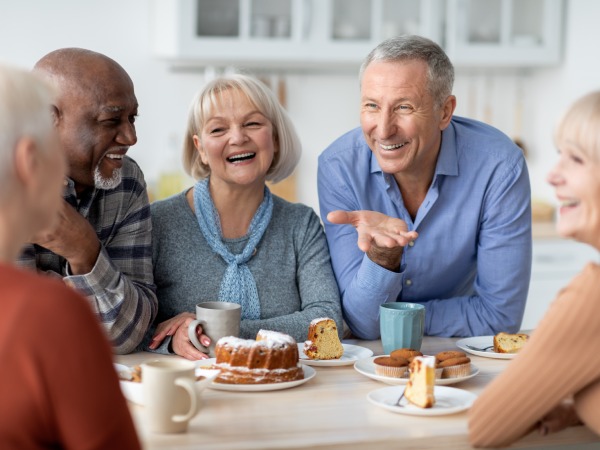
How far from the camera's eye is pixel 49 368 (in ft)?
Answer: 3.50

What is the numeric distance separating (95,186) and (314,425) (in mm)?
891

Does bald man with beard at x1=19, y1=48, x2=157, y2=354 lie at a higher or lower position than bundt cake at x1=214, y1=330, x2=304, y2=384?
higher

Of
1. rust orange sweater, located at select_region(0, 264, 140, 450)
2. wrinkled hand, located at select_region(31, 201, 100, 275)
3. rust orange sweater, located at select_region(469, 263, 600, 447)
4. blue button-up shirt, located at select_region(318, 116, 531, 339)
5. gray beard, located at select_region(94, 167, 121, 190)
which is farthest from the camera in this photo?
blue button-up shirt, located at select_region(318, 116, 531, 339)

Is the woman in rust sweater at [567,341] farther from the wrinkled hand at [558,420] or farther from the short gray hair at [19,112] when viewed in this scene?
the short gray hair at [19,112]

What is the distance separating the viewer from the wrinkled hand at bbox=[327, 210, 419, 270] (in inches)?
84.8

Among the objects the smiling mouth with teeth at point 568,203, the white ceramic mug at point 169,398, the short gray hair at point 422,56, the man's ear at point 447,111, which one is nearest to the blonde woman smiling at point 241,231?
the short gray hair at point 422,56

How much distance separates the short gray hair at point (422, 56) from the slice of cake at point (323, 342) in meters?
0.82

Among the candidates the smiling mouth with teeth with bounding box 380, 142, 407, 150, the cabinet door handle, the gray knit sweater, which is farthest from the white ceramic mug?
the cabinet door handle

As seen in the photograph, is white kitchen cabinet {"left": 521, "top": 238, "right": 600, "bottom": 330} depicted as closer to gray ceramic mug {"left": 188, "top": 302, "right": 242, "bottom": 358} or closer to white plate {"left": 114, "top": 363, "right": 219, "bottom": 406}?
gray ceramic mug {"left": 188, "top": 302, "right": 242, "bottom": 358}

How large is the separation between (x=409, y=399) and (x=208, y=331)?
50 cm

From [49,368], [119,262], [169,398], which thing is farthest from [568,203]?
[119,262]

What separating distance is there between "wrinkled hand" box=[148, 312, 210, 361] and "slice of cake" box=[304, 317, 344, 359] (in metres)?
0.23

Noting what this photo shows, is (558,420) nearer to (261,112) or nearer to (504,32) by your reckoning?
(261,112)

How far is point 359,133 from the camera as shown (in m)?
2.66
